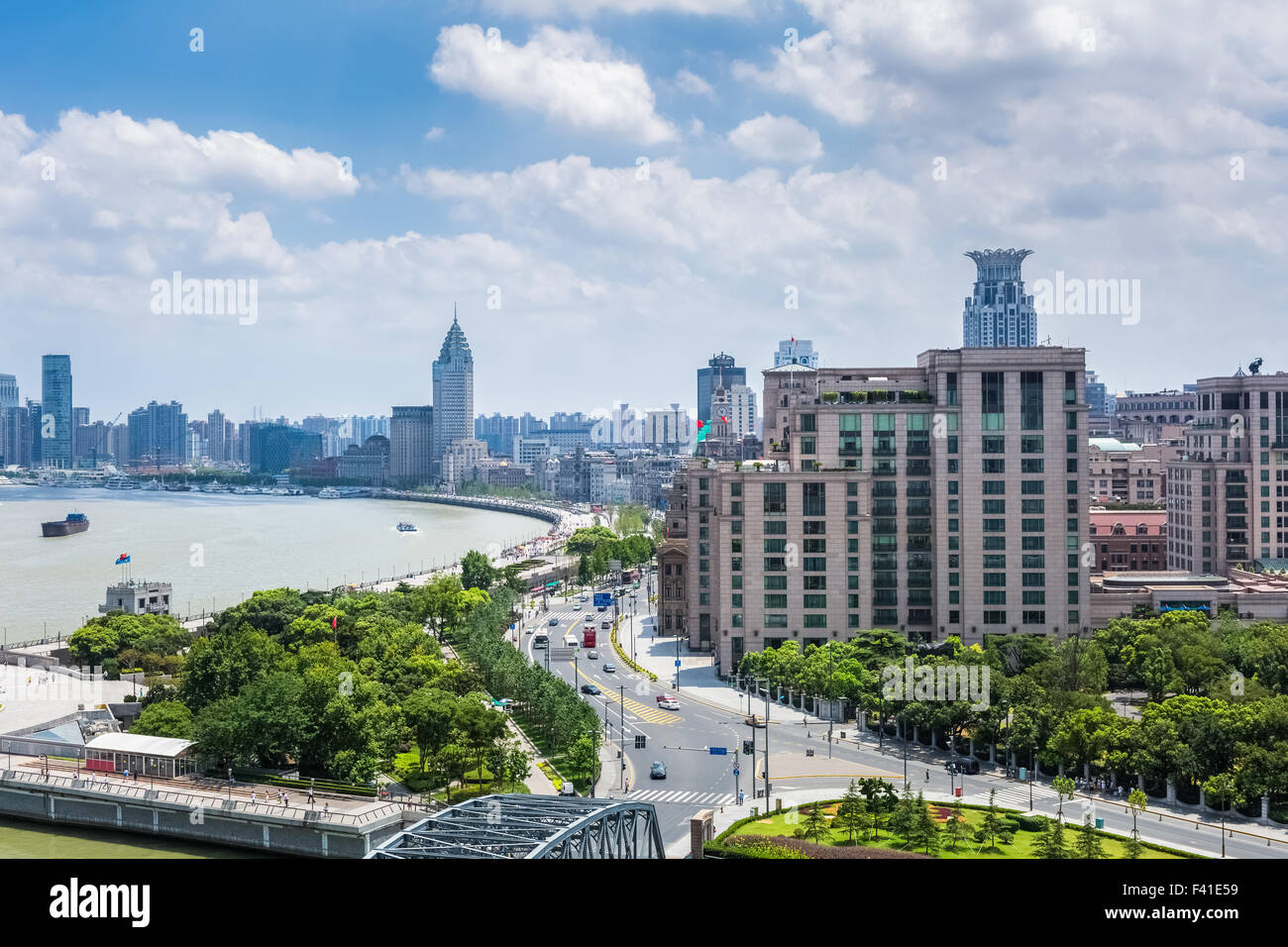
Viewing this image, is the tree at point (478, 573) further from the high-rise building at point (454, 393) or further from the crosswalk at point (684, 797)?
the high-rise building at point (454, 393)

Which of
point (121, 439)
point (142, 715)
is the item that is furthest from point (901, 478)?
point (121, 439)

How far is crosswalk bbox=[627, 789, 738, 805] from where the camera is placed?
55.0 ft

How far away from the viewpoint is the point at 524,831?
30.6ft

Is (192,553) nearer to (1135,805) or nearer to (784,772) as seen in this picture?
(784,772)

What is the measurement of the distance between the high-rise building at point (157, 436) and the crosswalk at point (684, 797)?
159041 mm

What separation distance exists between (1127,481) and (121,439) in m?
150

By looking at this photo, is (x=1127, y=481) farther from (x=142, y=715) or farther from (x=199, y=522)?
(x=199, y=522)

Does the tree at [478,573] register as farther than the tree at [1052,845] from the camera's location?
Yes

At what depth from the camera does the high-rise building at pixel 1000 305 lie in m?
104

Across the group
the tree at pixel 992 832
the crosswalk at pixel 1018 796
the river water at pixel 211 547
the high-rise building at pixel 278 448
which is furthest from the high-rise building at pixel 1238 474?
the high-rise building at pixel 278 448

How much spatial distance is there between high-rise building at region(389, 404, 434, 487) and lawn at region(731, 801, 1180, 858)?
123 m

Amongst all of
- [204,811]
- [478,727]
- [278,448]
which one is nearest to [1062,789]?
[478,727]

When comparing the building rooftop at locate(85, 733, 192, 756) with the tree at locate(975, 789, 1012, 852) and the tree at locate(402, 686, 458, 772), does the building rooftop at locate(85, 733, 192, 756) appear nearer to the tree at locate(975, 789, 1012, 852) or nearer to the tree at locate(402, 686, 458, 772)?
the tree at locate(402, 686, 458, 772)

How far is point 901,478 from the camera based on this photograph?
1053 inches
